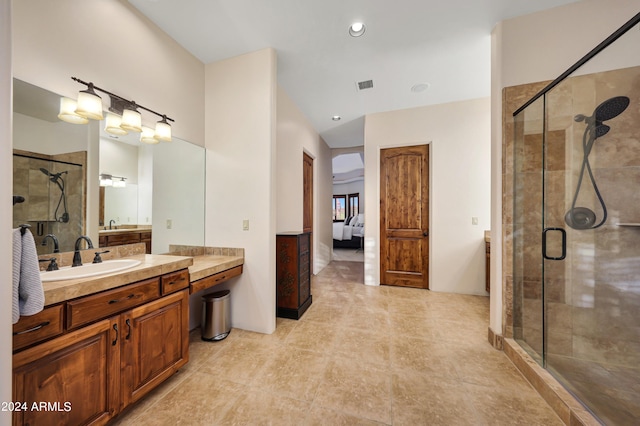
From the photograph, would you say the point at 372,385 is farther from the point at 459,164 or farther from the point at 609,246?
the point at 459,164

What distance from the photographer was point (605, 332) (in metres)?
1.71

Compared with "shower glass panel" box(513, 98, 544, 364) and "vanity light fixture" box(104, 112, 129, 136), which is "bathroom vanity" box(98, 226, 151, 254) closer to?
"vanity light fixture" box(104, 112, 129, 136)

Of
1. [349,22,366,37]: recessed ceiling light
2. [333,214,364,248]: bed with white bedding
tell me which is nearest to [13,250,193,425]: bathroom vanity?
[349,22,366,37]: recessed ceiling light

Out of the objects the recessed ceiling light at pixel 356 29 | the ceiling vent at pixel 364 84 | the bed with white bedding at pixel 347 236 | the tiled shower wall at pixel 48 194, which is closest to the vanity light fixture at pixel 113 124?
the tiled shower wall at pixel 48 194

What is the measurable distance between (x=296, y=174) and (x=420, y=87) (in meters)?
2.15

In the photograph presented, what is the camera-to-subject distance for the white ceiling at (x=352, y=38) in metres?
1.88

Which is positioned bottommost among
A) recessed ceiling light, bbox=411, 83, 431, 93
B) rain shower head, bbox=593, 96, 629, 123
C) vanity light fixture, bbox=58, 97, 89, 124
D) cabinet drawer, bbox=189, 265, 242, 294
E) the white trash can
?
the white trash can

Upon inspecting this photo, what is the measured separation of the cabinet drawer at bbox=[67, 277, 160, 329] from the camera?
1095 millimetres

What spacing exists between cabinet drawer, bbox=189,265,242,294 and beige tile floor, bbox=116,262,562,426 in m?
0.61

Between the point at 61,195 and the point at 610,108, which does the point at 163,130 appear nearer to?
the point at 61,195

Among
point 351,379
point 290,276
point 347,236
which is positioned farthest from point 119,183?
point 347,236

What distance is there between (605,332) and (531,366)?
65 centimetres

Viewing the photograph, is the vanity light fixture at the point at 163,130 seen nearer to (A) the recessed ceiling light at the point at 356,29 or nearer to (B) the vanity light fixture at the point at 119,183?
(B) the vanity light fixture at the point at 119,183

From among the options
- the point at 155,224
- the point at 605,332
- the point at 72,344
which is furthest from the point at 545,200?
the point at 155,224
